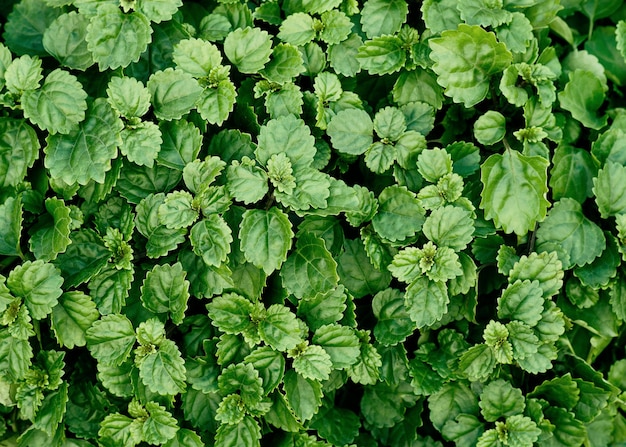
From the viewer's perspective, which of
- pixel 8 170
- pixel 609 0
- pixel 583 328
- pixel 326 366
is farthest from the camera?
pixel 609 0

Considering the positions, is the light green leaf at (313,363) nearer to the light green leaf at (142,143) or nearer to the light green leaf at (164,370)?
the light green leaf at (164,370)

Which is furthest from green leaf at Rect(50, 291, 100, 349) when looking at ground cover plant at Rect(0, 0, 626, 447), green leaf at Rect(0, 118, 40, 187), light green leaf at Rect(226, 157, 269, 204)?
light green leaf at Rect(226, 157, 269, 204)

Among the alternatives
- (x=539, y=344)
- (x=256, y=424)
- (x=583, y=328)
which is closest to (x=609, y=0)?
(x=583, y=328)

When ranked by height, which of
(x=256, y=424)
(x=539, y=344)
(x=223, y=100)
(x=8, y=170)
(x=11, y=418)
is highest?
(x=223, y=100)

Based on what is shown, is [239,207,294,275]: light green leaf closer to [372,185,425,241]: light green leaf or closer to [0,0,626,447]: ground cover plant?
[0,0,626,447]: ground cover plant

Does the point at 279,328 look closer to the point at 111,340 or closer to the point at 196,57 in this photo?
the point at 111,340

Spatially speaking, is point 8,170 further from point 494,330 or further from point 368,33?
point 494,330

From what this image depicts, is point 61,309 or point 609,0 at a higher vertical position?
point 609,0

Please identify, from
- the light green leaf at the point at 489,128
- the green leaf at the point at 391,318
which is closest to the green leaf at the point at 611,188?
the light green leaf at the point at 489,128
